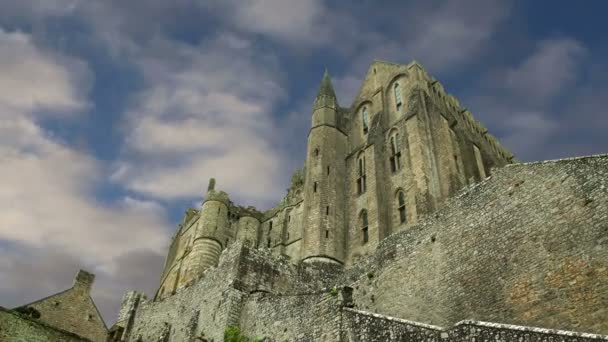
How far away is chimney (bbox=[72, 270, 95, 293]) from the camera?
2756cm

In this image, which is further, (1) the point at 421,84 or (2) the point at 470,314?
(1) the point at 421,84

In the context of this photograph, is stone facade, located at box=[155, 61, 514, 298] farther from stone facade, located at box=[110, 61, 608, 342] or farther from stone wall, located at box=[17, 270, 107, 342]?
stone wall, located at box=[17, 270, 107, 342]

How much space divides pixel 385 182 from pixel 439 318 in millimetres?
16833

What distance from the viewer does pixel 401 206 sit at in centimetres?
2902

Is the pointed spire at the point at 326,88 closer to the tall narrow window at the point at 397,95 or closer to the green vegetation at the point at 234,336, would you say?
the tall narrow window at the point at 397,95

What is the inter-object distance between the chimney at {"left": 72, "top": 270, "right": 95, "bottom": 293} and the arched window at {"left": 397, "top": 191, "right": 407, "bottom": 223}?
18.0m

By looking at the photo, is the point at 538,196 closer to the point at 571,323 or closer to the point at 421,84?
the point at 571,323

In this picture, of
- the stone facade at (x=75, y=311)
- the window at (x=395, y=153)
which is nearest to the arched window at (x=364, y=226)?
the window at (x=395, y=153)

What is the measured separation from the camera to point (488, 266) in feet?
46.4

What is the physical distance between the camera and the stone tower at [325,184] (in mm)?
29328

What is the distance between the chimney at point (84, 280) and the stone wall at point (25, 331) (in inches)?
488

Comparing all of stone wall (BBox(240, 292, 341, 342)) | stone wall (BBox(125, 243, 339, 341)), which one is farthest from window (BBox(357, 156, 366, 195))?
stone wall (BBox(240, 292, 341, 342))

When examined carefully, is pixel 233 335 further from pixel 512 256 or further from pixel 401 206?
pixel 401 206

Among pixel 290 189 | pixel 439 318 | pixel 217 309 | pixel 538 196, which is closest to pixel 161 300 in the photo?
pixel 217 309
